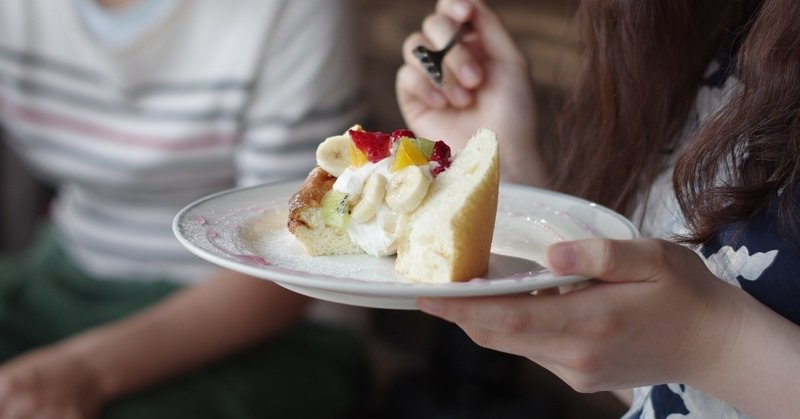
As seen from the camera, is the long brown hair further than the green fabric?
No

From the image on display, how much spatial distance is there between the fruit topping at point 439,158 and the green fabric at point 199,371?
1081 mm

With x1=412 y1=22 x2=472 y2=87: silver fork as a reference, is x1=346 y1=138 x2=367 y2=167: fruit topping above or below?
below


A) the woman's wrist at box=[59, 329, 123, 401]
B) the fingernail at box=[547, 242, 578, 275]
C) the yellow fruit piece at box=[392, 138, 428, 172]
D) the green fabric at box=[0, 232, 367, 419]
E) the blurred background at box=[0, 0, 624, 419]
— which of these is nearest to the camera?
the fingernail at box=[547, 242, 578, 275]

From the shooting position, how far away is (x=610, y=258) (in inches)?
29.0

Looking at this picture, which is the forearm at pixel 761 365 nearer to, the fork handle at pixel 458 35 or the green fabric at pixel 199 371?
the fork handle at pixel 458 35

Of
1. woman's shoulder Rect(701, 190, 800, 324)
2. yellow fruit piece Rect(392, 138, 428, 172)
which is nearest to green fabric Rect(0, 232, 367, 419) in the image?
yellow fruit piece Rect(392, 138, 428, 172)

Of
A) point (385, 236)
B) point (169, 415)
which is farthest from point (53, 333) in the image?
point (385, 236)

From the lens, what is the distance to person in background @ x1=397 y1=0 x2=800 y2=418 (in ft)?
2.56

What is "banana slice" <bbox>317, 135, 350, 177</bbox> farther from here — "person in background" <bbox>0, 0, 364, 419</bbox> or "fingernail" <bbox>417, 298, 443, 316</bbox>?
"person in background" <bbox>0, 0, 364, 419</bbox>

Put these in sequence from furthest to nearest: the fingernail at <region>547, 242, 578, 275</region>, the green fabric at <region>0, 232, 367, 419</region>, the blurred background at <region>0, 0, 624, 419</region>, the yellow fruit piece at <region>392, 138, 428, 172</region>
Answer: the blurred background at <region>0, 0, 624, 419</region> → the green fabric at <region>0, 232, 367, 419</region> → the yellow fruit piece at <region>392, 138, 428, 172</region> → the fingernail at <region>547, 242, 578, 275</region>

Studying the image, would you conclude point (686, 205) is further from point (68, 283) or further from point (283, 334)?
point (68, 283)

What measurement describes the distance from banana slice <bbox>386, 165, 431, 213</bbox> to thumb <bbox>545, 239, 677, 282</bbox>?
231 mm

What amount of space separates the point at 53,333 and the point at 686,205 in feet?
5.32

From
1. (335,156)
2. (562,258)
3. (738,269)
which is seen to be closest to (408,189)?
(335,156)
